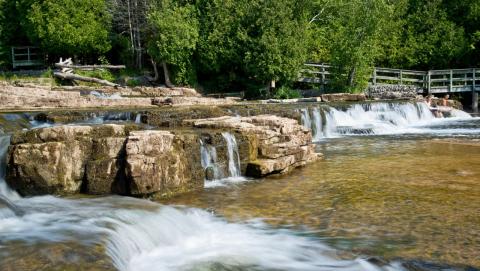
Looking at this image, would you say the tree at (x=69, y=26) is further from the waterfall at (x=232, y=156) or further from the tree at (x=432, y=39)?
the waterfall at (x=232, y=156)

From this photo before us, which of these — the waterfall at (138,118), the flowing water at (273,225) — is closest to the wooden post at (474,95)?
the flowing water at (273,225)

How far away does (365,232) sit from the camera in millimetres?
6508

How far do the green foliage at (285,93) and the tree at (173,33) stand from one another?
6051mm

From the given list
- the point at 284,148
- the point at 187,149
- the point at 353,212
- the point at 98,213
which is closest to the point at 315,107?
the point at 284,148

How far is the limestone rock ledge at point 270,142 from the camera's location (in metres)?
10.5

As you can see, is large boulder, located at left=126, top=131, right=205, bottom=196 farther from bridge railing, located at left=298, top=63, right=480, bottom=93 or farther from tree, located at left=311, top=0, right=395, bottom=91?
bridge railing, located at left=298, top=63, right=480, bottom=93

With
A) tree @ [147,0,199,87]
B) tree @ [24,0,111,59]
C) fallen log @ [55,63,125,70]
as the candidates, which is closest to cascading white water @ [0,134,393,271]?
tree @ [147,0,199,87]

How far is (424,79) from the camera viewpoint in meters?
32.4

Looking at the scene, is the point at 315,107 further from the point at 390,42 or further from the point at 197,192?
the point at 390,42

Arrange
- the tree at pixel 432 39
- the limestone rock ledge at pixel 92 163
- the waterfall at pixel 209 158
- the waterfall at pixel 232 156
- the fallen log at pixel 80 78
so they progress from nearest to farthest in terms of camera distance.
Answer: the limestone rock ledge at pixel 92 163, the waterfall at pixel 209 158, the waterfall at pixel 232 156, the fallen log at pixel 80 78, the tree at pixel 432 39

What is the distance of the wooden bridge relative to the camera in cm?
3179

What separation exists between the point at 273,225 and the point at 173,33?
2463 centimetres

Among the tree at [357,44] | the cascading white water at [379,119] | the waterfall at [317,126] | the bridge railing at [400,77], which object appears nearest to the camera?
the waterfall at [317,126]

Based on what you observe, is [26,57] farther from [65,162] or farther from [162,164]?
[162,164]
